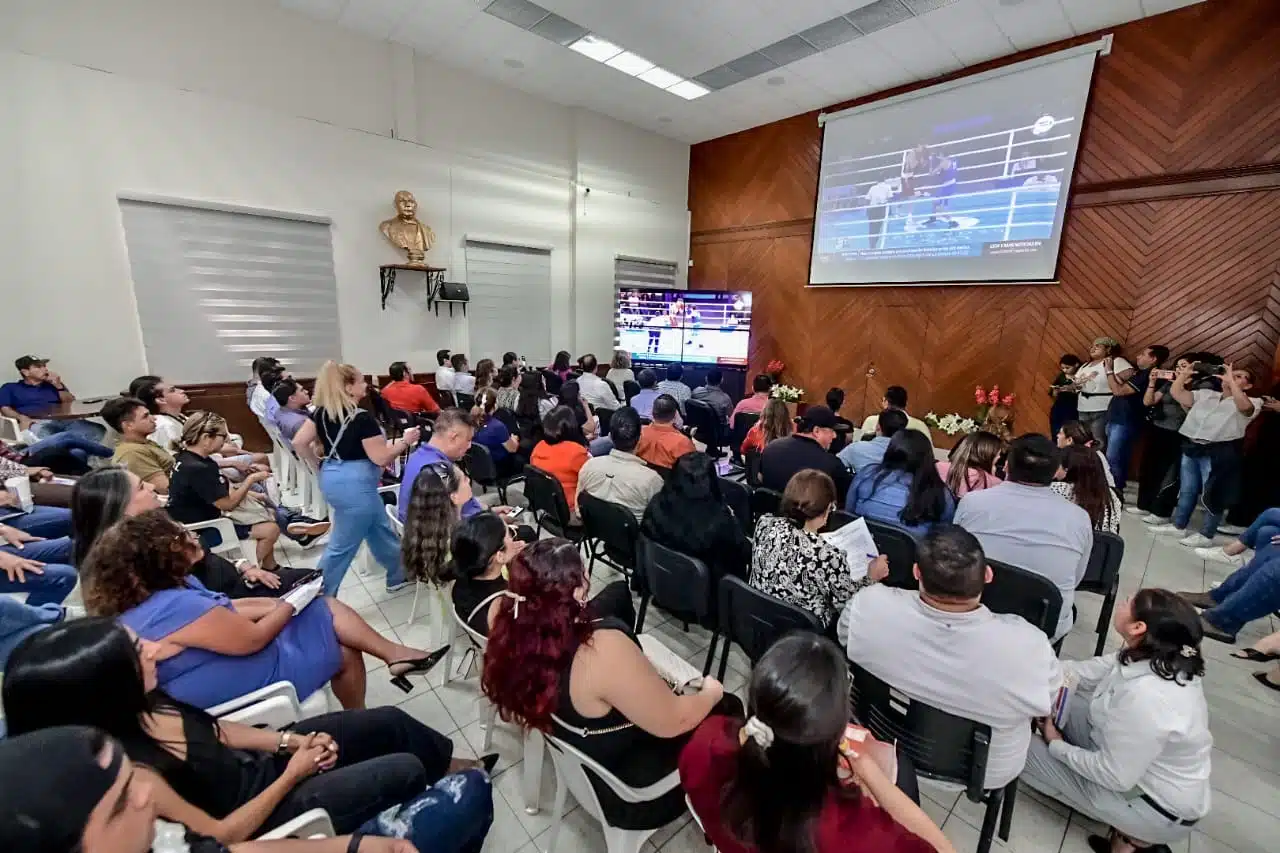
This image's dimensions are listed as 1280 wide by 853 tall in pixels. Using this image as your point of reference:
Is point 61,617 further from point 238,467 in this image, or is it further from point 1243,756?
point 1243,756

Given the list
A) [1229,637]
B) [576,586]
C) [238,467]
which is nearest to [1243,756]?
[1229,637]

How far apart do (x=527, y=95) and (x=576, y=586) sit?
787cm

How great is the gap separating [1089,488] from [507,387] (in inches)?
172

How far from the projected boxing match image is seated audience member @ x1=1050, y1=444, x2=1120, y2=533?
14.3 feet

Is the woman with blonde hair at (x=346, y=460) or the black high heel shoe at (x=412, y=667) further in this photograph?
the woman with blonde hair at (x=346, y=460)

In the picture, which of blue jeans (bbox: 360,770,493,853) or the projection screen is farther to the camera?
the projection screen

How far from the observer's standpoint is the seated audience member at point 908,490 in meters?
2.53

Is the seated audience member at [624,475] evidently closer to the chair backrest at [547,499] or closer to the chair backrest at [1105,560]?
the chair backrest at [547,499]

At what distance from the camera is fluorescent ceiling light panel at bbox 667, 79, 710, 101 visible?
6.73m

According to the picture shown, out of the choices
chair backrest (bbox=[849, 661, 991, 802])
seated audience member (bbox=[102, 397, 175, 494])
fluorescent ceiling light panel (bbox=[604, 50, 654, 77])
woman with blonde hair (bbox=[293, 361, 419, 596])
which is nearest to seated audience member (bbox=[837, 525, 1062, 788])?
chair backrest (bbox=[849, 661, 991, 802])

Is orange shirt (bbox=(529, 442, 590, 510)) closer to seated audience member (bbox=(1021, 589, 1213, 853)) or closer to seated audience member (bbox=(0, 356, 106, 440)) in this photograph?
seated audience member (bbox=(1021, 589, 1213, 853))

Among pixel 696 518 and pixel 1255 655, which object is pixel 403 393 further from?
pixel 1255 655

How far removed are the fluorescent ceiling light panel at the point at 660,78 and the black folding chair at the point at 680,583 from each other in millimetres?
6298

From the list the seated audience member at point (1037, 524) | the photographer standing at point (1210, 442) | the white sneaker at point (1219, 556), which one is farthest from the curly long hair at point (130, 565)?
the photographer standing at point (1210, 442)
